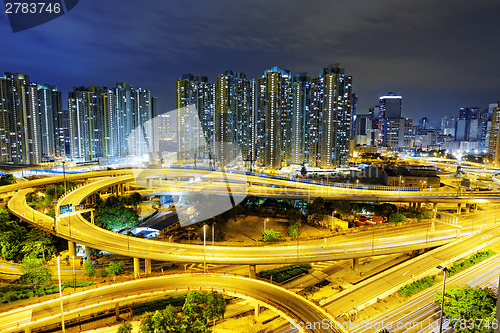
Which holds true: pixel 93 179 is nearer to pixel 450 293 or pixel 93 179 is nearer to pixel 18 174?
pixel 18 174

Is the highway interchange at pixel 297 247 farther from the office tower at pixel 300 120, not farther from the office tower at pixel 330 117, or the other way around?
the office tower at pixel 300 120

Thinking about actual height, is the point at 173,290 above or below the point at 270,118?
below

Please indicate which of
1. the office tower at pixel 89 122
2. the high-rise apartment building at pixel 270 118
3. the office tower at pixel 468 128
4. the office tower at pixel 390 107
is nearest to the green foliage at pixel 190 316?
the high-rise apartment building at pixel 270 118

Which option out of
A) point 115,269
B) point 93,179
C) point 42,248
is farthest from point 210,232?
point 93,179

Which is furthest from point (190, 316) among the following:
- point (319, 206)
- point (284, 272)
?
point (319, 206)

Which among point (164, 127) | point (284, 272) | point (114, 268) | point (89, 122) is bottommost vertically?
point (284, 272)

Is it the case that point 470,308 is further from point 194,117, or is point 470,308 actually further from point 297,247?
point 194,117
